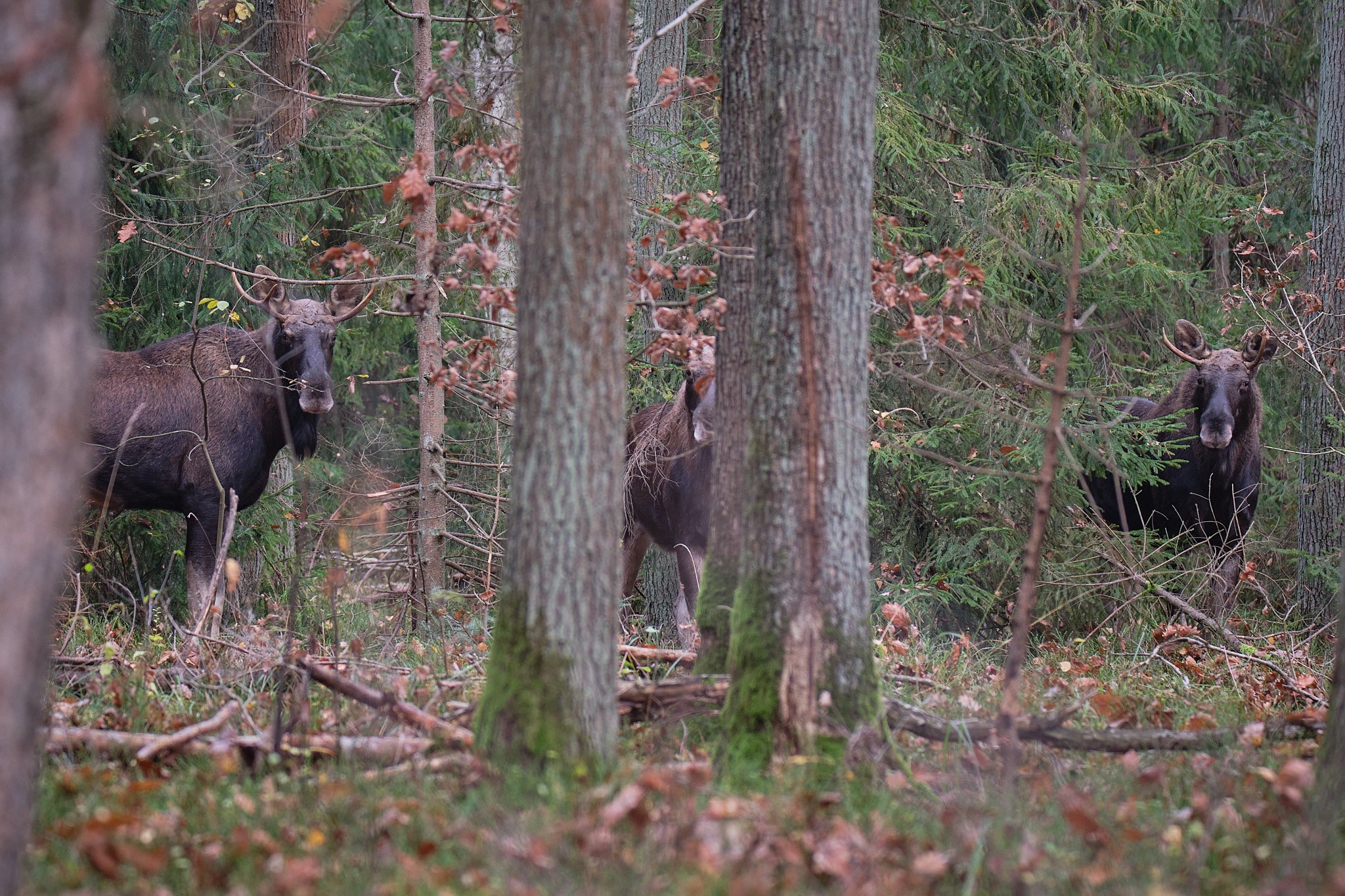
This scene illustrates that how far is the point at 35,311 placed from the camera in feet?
8.91

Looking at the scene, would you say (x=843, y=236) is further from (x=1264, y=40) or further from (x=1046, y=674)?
(x=1264, y=40)

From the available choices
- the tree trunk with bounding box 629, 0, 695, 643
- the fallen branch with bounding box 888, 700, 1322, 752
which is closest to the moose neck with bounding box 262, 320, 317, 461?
the tree trunk with bounding box 629, 0, 695, 643

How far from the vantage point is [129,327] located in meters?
11.4

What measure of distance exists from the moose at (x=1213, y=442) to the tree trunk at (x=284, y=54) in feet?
28.8

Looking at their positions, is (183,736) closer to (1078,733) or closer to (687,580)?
(1078,733)

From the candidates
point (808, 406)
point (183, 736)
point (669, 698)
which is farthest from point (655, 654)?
point (183, 736)

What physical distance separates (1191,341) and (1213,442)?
41.6 inches

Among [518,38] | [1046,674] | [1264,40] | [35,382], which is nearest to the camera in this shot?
[35,382]

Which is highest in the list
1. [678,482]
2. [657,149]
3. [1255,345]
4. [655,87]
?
[655,87]

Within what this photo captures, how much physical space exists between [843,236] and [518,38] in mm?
5147

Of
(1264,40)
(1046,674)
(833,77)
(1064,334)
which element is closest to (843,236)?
(833,77)

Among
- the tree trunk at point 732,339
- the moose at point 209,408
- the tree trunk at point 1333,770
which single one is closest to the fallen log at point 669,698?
the tree trunk at point 732,339

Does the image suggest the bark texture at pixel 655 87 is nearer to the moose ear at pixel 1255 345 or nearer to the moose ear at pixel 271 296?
the moose ear at pixel 271 296

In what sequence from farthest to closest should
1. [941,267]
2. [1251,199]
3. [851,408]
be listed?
1. [1251,199]
2. [941,267]
3. [851,408]
